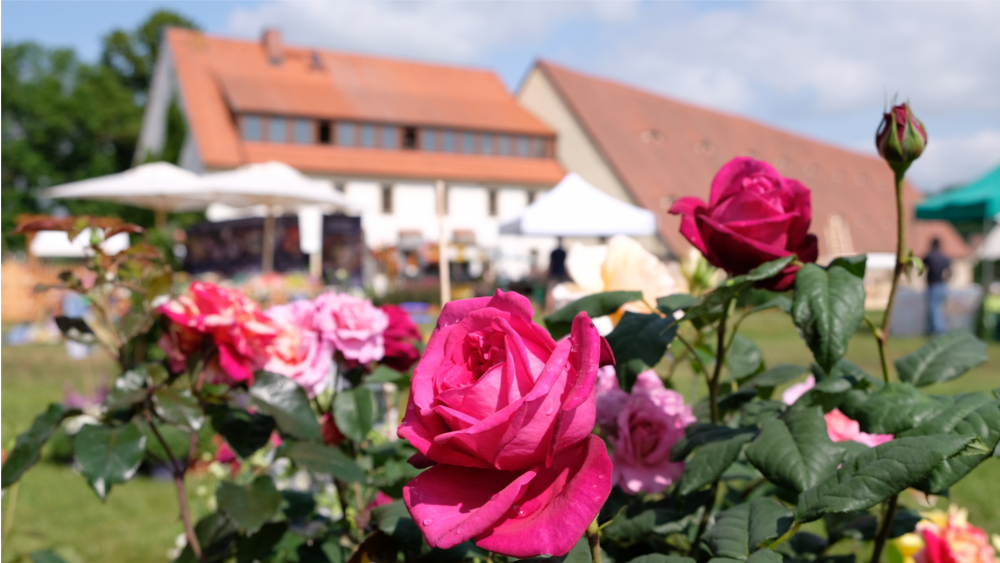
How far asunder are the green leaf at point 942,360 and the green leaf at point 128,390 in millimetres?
1022

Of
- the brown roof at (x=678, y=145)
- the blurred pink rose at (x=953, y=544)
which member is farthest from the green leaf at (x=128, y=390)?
the brown roof at (x=678, y=145)

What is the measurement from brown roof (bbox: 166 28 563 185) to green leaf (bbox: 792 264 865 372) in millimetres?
25108

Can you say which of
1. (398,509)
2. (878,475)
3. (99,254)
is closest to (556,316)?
(398,509)

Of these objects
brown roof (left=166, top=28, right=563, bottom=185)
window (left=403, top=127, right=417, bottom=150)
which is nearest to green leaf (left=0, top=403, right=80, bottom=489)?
brown roof (left=166, top=28, right=563, bottom=185)

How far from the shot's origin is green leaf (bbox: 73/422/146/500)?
982 millimetres

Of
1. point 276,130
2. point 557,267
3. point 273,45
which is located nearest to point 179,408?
point 557,267

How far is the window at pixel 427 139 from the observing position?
1121 inches

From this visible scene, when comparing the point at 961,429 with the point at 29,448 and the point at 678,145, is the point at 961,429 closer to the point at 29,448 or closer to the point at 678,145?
the point at 29,448

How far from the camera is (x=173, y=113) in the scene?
2584cm

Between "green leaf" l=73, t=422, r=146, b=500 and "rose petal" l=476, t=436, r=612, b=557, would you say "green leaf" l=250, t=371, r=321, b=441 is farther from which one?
"rose petal" l=476, t=436, r=612, b=557

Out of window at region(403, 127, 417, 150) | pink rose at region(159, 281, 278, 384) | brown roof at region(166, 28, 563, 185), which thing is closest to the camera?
pink rose at region(159, 281, 278, 384)

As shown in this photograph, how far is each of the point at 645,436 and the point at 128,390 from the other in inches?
28.7

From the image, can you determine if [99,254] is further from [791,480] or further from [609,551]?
[791,480]

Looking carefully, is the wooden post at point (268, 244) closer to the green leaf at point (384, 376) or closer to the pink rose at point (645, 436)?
the green leaf at point (384, 376)
